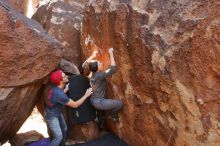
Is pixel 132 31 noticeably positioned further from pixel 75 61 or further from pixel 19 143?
pixel 19 143

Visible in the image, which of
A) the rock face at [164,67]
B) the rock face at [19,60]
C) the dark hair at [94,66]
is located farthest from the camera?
the dark hair at [94,66]

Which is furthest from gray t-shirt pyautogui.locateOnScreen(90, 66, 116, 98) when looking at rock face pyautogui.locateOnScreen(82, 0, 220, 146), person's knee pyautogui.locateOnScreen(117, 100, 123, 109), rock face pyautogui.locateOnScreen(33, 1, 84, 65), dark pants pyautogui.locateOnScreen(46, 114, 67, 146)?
rock face pyautogui.locateOnScreen(33, 1, 84, 65)

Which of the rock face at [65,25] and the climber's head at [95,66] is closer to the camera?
→ the climber's head at [95,66]

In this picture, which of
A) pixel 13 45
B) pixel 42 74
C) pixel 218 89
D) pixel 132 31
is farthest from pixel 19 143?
pixel 218 89

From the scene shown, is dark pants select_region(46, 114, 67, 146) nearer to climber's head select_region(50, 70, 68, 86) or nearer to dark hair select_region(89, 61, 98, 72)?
climber's head select_region(50, 70, 68, 86)

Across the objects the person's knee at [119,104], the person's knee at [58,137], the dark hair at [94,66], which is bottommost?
the person's knee at [58,137]

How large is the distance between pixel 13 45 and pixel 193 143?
105 inches

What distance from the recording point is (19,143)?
5.81 meters

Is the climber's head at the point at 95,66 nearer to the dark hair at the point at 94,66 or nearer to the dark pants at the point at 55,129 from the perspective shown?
the dark hair at the point at 94,66

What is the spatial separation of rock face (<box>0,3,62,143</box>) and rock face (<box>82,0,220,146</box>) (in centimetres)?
87

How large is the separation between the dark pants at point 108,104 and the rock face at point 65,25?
1.27 metres

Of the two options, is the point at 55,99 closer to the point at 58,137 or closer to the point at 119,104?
the point at 58,137

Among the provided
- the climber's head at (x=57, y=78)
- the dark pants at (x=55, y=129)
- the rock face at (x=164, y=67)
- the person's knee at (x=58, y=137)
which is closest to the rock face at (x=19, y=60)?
the climber's head at (x=57, y=78)

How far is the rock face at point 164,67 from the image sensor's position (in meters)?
3.96
